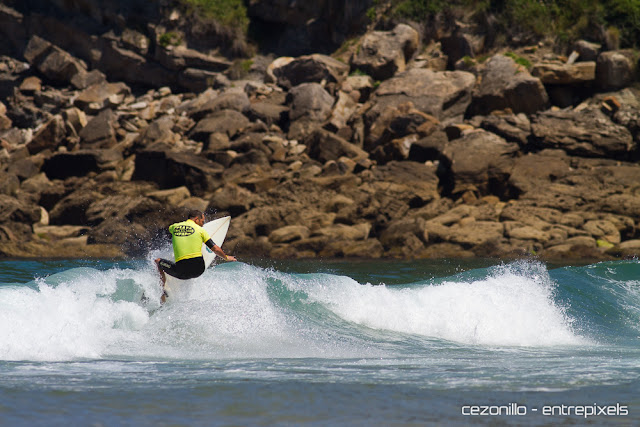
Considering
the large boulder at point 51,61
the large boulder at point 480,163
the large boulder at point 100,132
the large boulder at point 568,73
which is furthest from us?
the large boulder at point 51,61

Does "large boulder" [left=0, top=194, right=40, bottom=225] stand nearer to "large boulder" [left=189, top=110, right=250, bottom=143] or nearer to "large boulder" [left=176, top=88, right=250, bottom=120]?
"large boulder" [left=189, top=110, right=250, bottom=143]

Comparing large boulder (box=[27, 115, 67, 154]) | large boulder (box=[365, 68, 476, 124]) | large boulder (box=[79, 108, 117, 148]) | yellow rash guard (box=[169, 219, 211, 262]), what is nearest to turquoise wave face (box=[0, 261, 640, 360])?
yellow rash guard (box=[169, 219, 211, 262])

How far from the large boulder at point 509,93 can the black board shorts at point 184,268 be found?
75.0 ft

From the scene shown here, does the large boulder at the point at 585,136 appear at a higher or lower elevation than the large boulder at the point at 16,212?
higher

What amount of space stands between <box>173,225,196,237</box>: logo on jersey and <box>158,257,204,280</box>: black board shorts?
1.13 feet

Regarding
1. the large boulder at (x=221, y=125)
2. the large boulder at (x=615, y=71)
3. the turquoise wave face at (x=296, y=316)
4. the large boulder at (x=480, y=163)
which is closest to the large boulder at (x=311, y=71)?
the large boulder at (x=221, y=125)

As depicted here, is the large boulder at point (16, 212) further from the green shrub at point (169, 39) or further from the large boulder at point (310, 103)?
the green shrub at point (169, 39)

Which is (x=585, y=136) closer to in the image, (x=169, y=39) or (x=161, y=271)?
(x=161, y=271)

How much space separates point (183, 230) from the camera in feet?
32.2

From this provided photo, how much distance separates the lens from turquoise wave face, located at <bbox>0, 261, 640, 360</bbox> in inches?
320

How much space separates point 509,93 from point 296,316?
888 inches

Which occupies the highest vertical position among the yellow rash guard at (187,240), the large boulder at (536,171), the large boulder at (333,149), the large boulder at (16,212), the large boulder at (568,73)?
the large boulder at (568,73)

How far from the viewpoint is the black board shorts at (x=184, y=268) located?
9.79 meters

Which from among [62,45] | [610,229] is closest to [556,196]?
[610,229]
